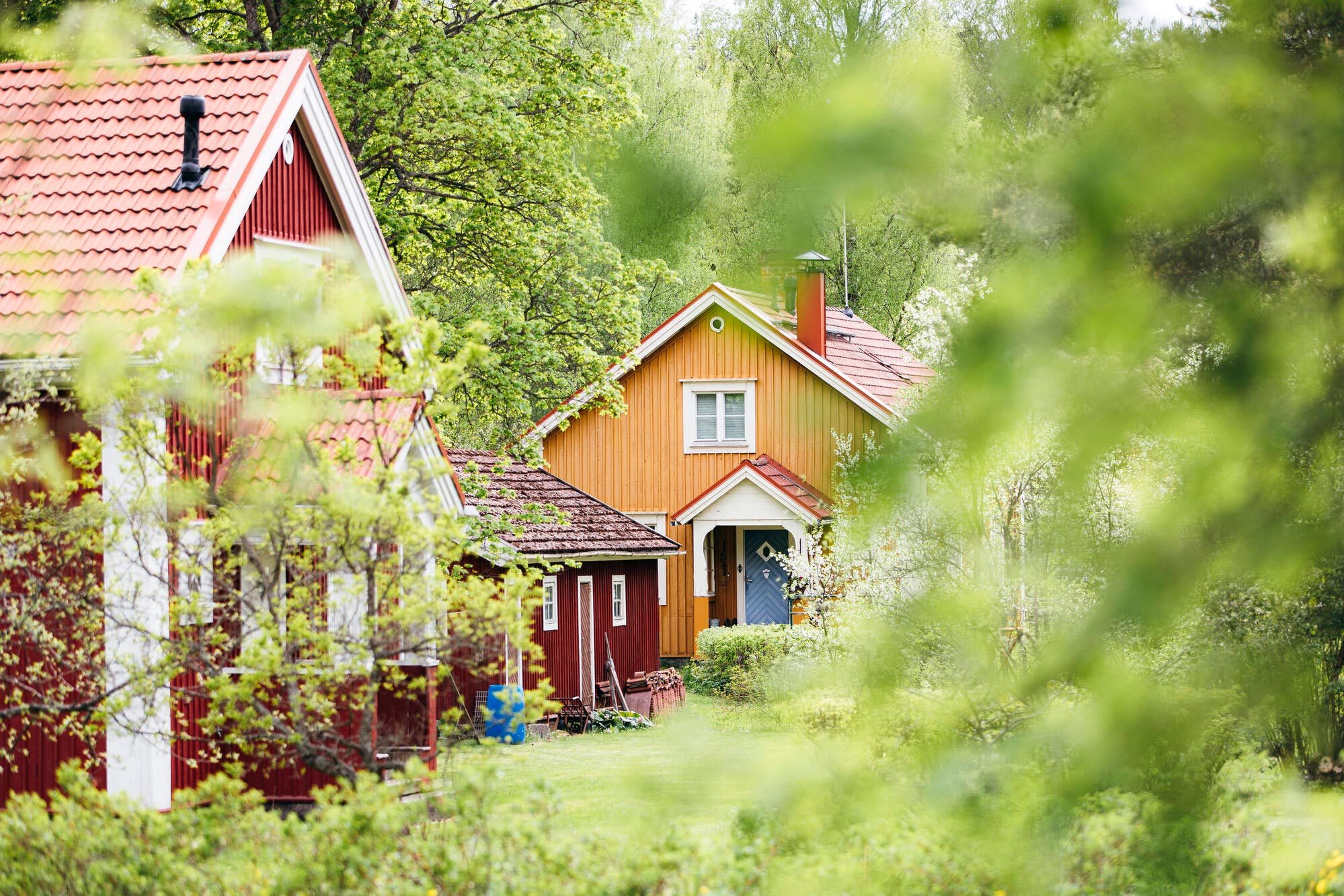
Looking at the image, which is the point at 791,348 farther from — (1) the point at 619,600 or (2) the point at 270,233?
(1) the point at 619,600

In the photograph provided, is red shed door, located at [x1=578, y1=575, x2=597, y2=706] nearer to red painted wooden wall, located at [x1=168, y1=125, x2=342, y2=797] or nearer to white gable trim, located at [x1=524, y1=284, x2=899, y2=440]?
red painted wooden wall, located at [x1=168, y1=125, x2=342, y2=797]

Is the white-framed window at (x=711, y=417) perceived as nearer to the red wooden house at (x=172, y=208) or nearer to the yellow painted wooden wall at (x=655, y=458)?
the yellow painted wooden wall at (x=655, y=458)

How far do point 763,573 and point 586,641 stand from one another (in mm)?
7032

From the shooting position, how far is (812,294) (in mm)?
1476

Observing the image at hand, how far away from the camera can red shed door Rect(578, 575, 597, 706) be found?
819 inches

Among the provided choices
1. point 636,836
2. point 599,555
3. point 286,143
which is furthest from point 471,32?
point 636,836

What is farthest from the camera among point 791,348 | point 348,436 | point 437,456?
point 437,456

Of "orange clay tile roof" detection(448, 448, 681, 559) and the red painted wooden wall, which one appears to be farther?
"orange clay tile roof" detection(448, 448, 681, 559)

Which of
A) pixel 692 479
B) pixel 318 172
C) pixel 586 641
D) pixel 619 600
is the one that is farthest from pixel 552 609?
pixel 318 172

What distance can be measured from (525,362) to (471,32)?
4694 mm

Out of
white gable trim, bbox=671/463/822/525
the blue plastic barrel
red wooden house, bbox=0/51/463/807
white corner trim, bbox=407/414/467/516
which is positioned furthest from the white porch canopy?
white corner trim, bbox=407/414/467/516

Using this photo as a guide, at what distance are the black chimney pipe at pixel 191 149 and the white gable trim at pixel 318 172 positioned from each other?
35cm

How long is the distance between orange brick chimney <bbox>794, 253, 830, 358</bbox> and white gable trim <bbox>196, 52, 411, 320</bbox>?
9.85 metres

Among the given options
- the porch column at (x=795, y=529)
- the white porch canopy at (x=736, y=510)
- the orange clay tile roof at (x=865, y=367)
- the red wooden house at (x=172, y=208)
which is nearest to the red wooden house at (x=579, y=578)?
the white porch canopy at (x=736, y=510)
